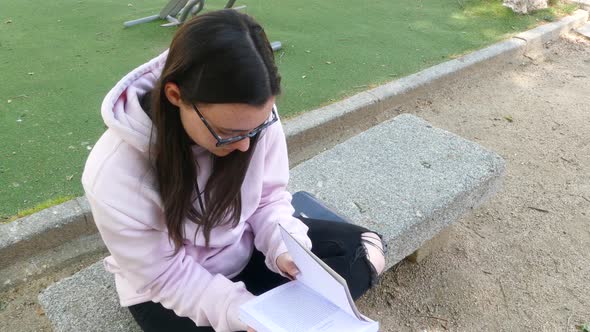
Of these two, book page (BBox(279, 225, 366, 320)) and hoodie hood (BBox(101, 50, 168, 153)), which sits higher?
hoodie hood (BBox(101, 50, 168, 153))

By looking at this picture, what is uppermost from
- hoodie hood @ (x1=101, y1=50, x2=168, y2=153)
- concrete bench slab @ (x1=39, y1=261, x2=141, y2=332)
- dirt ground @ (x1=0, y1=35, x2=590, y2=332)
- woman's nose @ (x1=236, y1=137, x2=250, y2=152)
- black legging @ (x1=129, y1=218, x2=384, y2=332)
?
hoodie hood @ (x1=101, y1=50, x2=168, y2=153)

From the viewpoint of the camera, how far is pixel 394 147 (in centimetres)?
259

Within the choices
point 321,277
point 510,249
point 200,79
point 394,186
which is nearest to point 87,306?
point 321,277

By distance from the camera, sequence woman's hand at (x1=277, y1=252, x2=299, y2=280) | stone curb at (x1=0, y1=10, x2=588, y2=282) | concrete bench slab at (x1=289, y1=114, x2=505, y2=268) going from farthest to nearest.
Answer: stone curb at (x1=0, y1=10, x2=588, y2=282) < concrete bench slab at (x1=289, y1=114, x2=505, y2=268) < woman's hand at (x1=277, y1=252, x2=299, y2=280)

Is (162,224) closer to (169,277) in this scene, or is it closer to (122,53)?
(169,277)

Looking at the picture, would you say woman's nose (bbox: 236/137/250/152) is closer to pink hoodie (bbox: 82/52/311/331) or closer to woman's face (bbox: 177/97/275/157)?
woman's face (bbox: 177/97/275/157)

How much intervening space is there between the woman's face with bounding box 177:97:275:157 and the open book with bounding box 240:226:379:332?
0.92 feet

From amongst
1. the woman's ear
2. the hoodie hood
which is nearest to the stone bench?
the hoodie hood

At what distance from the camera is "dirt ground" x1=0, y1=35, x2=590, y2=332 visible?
228cm

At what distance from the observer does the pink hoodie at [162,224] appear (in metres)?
1.27

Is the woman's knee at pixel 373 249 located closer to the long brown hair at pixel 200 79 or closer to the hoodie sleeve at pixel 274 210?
the hoodie sleeve at pixel 274 210

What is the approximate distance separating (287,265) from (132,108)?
0.64 meters

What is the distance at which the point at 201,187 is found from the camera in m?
1.45

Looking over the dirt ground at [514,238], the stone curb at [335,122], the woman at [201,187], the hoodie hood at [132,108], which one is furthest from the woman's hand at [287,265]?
the stone curb at [335,122]
